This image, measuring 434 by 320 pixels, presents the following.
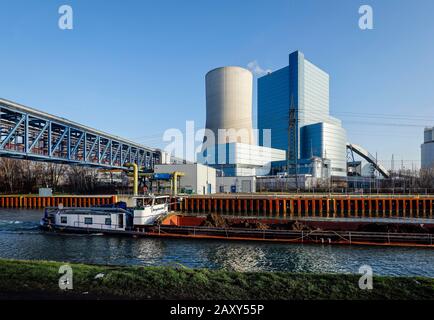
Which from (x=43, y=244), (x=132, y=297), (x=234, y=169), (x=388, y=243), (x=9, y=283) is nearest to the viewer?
(x=132, y=297)

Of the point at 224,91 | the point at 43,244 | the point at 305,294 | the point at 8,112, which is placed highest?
the point at 224,91

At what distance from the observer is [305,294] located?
8.98m

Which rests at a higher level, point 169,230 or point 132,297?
point 132,297

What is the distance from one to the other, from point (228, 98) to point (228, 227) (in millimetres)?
85568

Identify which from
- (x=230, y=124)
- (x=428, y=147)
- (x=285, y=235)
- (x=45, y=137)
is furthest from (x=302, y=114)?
(x=285, y=235)

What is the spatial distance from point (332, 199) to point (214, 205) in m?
18.0

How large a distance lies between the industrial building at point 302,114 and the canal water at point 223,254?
4184 inches

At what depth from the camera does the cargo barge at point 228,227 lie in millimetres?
23094

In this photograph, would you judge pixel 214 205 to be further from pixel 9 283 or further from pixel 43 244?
pixel 9 283

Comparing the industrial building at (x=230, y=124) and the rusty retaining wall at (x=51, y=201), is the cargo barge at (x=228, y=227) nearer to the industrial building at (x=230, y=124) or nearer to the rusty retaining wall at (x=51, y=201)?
the rusty retaining wall at (x=51, y=201)

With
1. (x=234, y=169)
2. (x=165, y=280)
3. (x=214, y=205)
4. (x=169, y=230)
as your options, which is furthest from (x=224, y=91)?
(x=165, y=280)

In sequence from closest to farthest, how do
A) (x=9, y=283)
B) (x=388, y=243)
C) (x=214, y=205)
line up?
(x=9, y=283), (x=388, y=243), (x=214, y=205)

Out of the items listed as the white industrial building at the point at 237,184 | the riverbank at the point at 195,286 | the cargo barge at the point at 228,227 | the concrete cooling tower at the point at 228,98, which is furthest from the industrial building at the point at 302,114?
the riverbank at the point at 195,286
